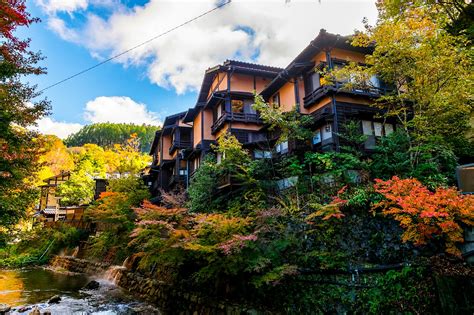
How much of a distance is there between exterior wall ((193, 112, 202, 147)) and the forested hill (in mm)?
48672

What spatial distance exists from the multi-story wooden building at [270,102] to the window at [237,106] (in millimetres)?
78

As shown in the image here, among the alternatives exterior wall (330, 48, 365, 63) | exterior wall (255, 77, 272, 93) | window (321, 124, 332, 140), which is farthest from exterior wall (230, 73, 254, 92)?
window (321, 124, 332, 140)

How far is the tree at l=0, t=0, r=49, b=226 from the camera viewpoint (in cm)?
1009

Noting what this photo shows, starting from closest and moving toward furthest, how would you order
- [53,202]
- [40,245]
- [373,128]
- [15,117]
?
[15,117]
[373,128]
[40,245]
[53,202]

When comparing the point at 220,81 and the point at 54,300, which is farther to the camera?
the point at 220,81

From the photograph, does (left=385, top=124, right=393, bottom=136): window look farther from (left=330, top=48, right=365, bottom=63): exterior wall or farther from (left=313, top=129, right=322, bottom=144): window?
(left=330, top=48, right=365, bottom=63): exterior wall

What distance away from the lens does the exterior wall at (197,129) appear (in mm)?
26952

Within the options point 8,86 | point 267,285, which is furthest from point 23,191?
point 267,285

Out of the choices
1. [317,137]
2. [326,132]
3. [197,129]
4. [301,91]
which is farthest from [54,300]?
[301,91]

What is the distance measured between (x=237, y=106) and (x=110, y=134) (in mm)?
62782

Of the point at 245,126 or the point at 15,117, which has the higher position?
the point at 245,126

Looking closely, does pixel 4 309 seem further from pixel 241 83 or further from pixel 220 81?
pixel 241 83

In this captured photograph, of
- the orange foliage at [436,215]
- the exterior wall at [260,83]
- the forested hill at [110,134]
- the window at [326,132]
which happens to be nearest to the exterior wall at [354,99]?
the window at [326,132]

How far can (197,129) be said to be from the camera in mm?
27719
